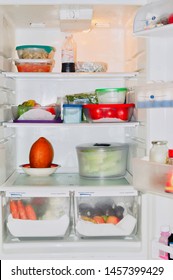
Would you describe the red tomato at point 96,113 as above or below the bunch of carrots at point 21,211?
above

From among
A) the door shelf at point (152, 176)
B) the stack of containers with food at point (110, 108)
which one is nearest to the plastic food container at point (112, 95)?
the stack of containers with food at point (110, 108)

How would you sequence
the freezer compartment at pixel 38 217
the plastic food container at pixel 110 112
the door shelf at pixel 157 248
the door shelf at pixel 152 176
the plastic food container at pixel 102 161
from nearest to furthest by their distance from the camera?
the door shelf at pixel 152 176 < the door shelf at pixel 157 248 < the freezer compartment at pixel 38 217 < the plastic food container at pixel 110 112 < the plastic food container at pixel 102 161

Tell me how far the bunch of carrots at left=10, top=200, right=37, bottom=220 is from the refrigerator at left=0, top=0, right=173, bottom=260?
0.02 m

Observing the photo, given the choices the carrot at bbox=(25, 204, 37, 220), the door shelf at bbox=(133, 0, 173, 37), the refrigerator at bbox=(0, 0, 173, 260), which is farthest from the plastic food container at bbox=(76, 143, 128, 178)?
the door shelf at bbox=(133, 0, 173, 37)

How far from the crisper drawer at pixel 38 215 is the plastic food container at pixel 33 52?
0.82m

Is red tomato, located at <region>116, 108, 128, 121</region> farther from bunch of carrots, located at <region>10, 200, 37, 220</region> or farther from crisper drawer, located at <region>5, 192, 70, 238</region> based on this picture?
bunch of carrots, located at <region>10, 200, 37, 220</region>

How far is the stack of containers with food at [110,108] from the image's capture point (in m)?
2.66

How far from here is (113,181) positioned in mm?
2750

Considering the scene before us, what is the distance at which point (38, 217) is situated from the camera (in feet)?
8.54

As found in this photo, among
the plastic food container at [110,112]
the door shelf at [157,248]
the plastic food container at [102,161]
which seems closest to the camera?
the door shelf at [157,248]

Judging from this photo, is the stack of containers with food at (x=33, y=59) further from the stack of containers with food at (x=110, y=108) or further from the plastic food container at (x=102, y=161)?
the plastic food container at (x=102, y=161)

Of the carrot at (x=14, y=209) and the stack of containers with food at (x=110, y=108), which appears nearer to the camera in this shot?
the carrot at (x=14, y=209)

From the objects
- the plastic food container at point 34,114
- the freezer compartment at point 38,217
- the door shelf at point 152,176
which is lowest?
the freezer compartment at point 38,217

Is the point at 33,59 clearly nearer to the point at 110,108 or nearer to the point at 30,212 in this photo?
the point at 110,108
